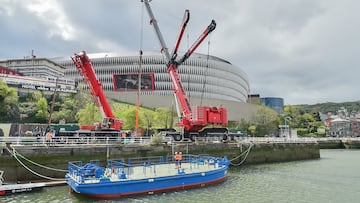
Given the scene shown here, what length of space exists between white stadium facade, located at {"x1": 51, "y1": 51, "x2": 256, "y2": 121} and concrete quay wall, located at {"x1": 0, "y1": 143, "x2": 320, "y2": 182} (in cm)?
5808

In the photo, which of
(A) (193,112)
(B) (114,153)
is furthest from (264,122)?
(B) (114,153)

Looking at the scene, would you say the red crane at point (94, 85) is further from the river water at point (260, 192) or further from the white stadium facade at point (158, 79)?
the white stadium facade at point (158, 79)

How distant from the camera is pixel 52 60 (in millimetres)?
122688

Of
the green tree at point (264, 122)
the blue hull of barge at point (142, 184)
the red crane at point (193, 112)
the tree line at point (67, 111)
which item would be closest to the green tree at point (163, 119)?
the tree line at point (67, 111)

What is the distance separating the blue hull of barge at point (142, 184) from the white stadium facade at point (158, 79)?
74.0 metres

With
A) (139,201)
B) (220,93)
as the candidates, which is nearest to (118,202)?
(139,201)

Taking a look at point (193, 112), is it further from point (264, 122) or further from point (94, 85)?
point (264, 122)

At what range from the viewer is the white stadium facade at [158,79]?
10049 cm

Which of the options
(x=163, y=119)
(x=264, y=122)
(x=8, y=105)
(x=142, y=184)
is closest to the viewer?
(x=142, y=184)

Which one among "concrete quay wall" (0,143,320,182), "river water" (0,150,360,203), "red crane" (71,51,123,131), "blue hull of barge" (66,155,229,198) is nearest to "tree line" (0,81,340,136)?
"red crane" (71,51,123,131)

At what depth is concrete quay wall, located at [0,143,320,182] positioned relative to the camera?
857 inches

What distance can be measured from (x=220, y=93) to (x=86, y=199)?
107m

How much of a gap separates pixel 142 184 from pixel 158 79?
92008mm

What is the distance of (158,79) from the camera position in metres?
110
